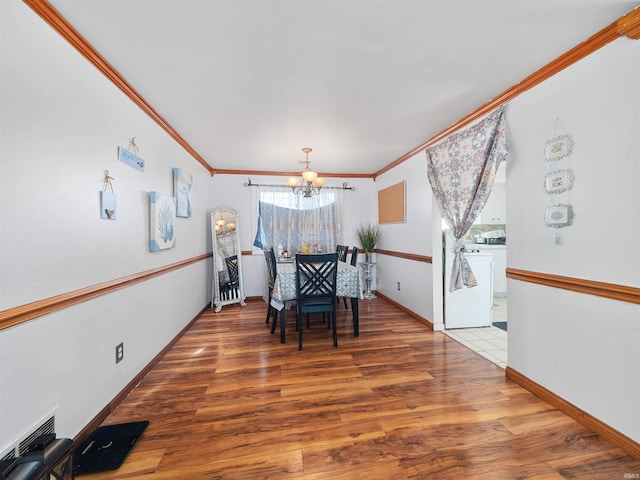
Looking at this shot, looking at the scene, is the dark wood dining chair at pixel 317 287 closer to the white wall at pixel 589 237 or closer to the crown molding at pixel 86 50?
the white wall at pixel 589 237

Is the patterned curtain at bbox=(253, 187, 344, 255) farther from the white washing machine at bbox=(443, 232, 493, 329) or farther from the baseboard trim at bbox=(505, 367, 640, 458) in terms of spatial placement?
the baseboard trim at bbox=(505, 367, 640, 458)

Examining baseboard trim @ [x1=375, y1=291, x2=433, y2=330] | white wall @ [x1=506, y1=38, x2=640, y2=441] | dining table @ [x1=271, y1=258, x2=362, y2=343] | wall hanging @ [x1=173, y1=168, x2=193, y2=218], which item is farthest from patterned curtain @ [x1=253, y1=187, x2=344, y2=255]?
white wall @ [x1=506, y1=38, x2=640, y2=441]

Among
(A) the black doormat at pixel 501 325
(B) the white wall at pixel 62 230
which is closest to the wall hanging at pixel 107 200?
(B) the white wall at pixel 62 230

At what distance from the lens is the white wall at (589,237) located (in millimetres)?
1403

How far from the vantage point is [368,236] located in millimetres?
4672

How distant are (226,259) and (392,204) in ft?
9.21

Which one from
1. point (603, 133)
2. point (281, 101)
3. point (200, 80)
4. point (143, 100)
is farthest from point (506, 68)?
point (143, 100)

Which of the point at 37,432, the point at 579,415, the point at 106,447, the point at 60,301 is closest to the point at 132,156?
the point at 60,301

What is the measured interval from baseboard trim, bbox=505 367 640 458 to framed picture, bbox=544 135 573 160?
Answer: 5.31 ft

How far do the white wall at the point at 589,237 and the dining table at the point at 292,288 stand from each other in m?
1.48

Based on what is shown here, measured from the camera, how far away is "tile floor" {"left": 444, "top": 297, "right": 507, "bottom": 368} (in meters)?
2.52

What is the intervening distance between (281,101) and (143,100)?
113cm

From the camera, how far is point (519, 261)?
2.06 metres

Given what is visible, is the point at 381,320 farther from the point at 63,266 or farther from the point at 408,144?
the point at 63,266
